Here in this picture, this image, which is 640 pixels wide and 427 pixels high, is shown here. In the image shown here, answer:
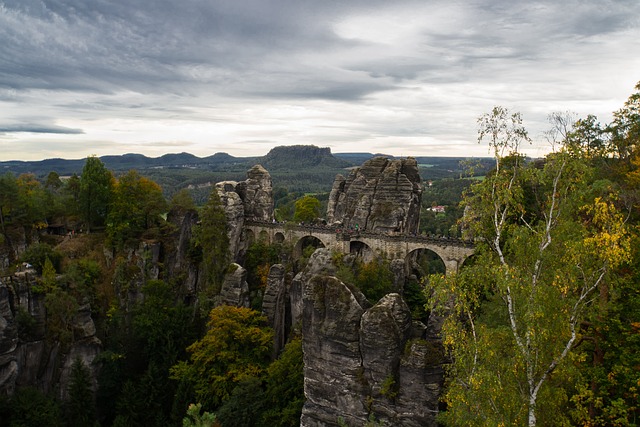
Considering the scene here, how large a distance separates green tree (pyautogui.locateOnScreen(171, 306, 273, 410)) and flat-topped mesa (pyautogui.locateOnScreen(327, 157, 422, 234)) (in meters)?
17.2

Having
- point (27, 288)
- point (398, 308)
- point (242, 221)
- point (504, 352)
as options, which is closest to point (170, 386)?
point (27, 288)

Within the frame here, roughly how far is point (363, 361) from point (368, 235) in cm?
2302

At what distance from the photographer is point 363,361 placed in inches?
920

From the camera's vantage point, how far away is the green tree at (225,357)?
1287 inches

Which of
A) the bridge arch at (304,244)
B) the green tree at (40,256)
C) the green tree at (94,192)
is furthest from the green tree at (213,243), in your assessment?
the green tree at (40,256)

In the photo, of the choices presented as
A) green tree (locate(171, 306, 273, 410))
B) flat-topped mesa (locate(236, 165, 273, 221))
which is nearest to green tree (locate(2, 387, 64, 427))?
green tree (locate(171, 306, 273, 410))

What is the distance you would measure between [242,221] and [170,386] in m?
19.2

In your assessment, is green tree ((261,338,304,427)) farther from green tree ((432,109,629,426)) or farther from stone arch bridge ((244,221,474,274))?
stone arch bridge ((244,221,474,274))

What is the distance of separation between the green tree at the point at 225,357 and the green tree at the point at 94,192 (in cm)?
2024

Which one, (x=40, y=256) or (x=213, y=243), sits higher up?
(x=213, y=243)

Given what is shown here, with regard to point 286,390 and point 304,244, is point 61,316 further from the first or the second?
point 304,244

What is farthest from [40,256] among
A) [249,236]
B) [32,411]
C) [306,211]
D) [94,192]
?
[306,211]

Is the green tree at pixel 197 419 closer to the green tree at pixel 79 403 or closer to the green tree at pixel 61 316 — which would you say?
the green tree at pixel 79 403

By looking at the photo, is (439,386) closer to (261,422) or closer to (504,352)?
(504,352)
